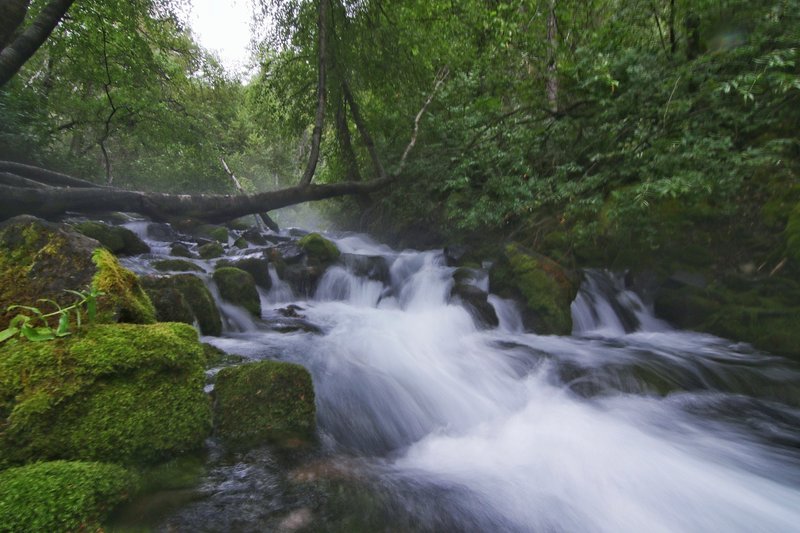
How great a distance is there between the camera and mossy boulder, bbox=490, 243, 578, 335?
6395 millimetres

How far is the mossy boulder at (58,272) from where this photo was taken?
2469 millimetres

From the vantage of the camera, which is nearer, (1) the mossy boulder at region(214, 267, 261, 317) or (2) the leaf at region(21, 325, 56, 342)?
(2) the leaf at region(21, 325, 56, 342)

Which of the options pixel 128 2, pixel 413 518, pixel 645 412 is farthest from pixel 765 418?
pixel 128 2

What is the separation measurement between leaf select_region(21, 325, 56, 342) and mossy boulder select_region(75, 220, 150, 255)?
6.74 metres

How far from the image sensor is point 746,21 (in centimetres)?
599

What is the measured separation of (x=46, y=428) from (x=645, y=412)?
4848mm

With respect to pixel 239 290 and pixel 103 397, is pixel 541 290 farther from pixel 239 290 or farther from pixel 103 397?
pixel 103 397

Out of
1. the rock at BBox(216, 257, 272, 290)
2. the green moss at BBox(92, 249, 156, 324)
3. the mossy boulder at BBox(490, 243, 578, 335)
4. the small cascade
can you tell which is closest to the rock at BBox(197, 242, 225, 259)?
the rock at BBox(216, 257, 272, 290)

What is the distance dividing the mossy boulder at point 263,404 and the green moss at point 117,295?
2.54ft

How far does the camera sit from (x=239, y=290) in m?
6.12

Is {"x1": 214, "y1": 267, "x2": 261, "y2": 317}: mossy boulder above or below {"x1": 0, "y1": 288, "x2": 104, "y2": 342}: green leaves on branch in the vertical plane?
below

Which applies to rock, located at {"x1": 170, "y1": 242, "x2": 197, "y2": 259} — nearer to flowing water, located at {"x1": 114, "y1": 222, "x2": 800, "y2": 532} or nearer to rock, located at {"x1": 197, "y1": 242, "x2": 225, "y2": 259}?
rock, located at {"x1": 197, "y1": 242, "x2": 225, "y2": 259}

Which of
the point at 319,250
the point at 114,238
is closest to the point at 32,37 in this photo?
the point at 114,238

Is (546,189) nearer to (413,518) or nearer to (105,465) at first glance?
(413,518)
